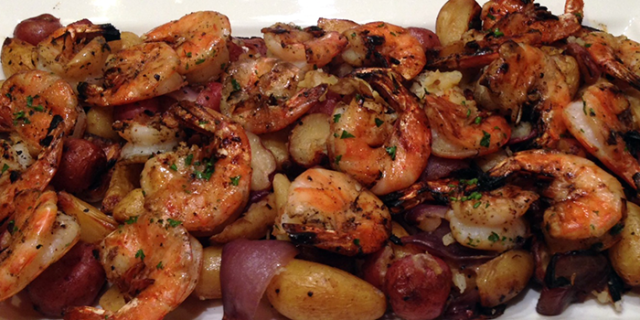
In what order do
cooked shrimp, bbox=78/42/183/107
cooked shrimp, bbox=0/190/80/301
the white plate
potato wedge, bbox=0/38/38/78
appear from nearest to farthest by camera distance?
cooked shrimp, bbox=0/190/80/301 → cooked shrimp, bbox=78/42/183/107 → potato wedge, bbox=0/38/38/78 → the white plate

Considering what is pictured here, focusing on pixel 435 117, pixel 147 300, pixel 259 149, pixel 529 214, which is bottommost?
pixel 147 300

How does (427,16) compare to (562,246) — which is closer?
(562,246)

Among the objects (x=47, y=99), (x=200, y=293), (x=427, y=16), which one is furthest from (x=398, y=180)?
(x=47, y=99)

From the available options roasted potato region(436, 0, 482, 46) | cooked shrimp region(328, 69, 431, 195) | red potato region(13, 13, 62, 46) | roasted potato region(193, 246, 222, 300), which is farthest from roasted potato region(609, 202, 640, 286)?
red potato region(13, 13, 62, 46)

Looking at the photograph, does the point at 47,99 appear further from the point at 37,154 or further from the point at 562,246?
the point at 562,246

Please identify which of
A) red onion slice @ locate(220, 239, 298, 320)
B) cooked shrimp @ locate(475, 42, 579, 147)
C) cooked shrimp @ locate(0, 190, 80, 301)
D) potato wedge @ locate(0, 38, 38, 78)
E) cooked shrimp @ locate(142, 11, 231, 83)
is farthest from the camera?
potato wedge @ locate(0, 38, 38, 78)

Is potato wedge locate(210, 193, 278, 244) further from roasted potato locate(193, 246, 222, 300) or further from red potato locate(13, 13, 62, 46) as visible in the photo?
red potato locate(13, 13, 62, 46)

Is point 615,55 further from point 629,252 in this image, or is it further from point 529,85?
point 629,252

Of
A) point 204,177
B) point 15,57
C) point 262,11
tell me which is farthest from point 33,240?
point 262,11
